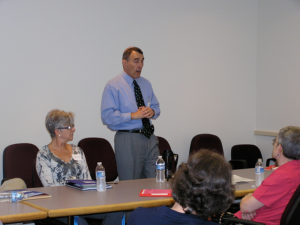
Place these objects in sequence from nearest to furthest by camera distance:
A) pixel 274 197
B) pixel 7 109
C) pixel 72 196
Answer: pixel 274 197 → pixel 72 196 → pixel 7 109

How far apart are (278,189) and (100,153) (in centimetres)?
280

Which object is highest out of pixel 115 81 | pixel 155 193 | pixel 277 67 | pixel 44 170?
pixel 277 67

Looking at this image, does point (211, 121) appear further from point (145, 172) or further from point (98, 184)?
point (98, 184)

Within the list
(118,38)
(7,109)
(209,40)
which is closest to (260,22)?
(209,40)

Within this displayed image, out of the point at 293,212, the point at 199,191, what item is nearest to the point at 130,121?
the point at 293,212

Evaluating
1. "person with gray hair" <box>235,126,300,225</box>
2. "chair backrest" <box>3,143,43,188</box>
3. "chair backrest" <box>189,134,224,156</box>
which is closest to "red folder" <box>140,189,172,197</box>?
"person with gray hair" <box>235,126,300,225</box>

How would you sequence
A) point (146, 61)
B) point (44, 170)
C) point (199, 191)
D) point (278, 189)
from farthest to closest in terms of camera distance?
point (146, 61) → point (44, 170) → point (278, 189) → point (199, 191)

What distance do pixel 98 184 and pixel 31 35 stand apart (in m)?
2.38

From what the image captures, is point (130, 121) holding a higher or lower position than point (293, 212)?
higher

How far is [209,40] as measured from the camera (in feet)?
20.8

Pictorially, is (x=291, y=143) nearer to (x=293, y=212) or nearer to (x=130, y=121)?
(x=293, y=212)

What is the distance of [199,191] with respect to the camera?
1776mm

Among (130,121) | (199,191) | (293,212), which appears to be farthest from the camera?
(130,121)

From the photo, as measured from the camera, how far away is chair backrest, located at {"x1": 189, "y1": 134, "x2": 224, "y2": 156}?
5.98 meters
